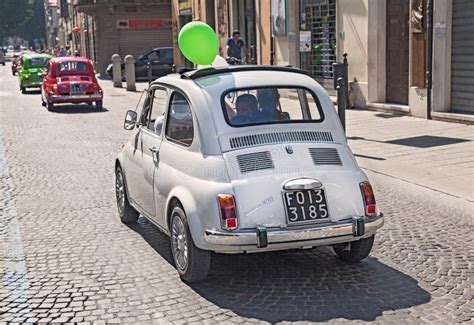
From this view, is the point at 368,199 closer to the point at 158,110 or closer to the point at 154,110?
the point at 158,110

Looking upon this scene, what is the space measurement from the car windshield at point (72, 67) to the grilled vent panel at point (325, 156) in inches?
665

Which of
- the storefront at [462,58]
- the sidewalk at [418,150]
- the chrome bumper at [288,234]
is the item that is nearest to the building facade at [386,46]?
the storefront at [462,58]

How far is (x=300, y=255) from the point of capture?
580 centimetres

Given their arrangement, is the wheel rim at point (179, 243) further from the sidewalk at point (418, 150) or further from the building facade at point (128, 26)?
the building facade at point (128, 26)

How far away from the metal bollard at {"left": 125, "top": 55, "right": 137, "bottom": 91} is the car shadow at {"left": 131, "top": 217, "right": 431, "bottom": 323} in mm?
21790

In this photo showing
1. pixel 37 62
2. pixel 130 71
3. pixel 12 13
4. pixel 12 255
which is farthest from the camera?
pixel 12 13

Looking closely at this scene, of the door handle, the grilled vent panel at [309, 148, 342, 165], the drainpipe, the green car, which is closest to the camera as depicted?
the grilled vent panel at [309, 148, 342, 165]

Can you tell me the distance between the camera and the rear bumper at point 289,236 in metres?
4.75

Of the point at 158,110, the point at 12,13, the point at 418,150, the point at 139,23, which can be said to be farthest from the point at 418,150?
the point at 12,13

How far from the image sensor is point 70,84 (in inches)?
796

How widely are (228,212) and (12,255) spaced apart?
2.42 metres

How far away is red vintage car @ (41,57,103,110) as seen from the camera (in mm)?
20219

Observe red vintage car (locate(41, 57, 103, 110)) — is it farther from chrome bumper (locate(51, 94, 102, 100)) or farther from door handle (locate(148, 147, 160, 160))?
door handle (locate(148, 147, 160, 160))

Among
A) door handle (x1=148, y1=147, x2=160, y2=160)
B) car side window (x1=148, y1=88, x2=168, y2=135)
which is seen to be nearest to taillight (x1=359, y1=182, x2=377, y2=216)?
door handle (x1=148, y1=147, x2=160, y2=160)
